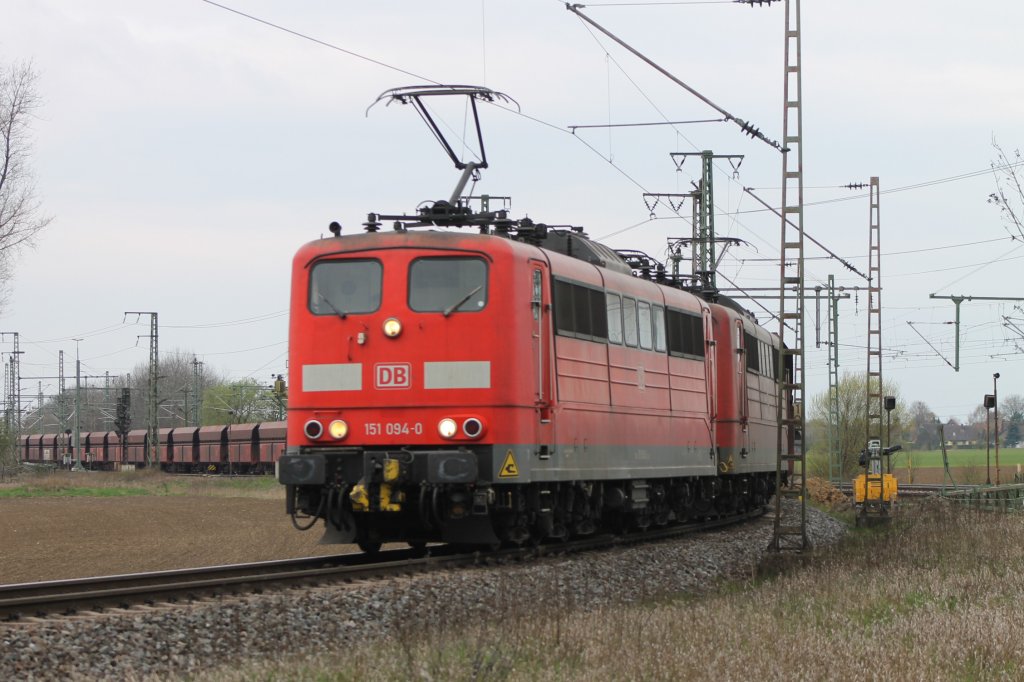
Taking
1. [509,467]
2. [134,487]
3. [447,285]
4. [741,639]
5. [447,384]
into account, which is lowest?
[134,487]

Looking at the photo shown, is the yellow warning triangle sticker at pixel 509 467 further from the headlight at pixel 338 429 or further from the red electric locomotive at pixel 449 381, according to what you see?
the headlight at pixel 338 429

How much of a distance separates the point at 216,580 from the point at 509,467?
3.42 meters

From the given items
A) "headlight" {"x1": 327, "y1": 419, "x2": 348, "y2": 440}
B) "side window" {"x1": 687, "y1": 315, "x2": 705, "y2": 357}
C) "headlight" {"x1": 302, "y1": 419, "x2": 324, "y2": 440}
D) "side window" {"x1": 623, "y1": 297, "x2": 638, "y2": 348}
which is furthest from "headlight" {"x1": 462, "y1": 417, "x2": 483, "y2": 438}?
"side window" {"x1": 687, "y1": 315, "x2": 705, "y2": 357}

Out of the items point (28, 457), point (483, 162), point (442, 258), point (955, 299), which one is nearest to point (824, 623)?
point (442, 258)

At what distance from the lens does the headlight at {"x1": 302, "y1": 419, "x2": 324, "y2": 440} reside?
15.0 metres

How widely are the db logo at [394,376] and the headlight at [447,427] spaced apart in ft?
1.81

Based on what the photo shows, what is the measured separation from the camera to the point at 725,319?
23.6 m

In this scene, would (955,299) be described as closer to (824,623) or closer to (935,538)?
(935,538)

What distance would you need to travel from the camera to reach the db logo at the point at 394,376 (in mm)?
14742

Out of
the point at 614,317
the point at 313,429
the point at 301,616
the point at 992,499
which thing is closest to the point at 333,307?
the point at 313,429

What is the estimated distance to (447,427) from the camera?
1455 cm

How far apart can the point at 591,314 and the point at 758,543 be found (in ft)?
21.1

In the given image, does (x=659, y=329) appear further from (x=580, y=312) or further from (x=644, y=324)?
(x=580, y=312)

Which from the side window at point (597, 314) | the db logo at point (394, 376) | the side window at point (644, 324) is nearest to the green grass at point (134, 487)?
the side window at point (644, 324)
